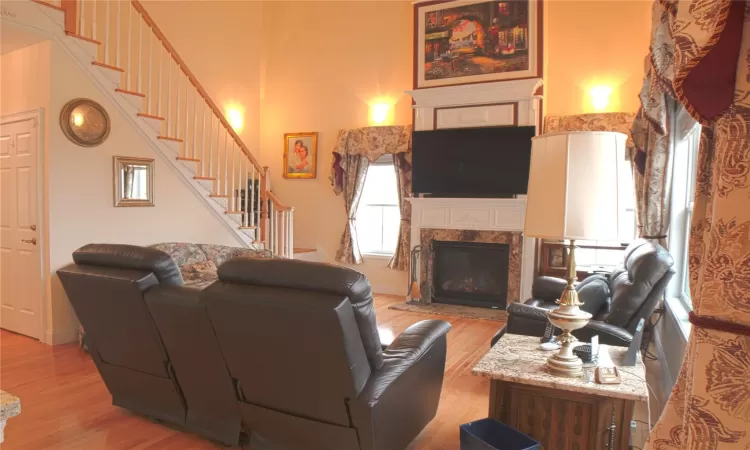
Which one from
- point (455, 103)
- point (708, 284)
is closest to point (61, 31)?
point (455, 103)

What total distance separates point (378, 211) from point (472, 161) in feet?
6.15

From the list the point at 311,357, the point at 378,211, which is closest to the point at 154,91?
the point at 378,211

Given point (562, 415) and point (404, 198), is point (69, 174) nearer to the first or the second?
point (404, 198)

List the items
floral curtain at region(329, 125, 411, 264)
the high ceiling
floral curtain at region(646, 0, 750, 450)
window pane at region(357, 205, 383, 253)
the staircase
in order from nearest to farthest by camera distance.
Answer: floral curtain at region(646, 0, 750, 450)
the high ceiling
the staircase
floral curtain at region(329, 125, 411, 264)
window pane at region(357, 205, 383, 253)

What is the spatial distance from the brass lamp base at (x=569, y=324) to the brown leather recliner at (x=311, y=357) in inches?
26.5

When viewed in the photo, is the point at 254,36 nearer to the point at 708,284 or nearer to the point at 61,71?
the point at 61,71

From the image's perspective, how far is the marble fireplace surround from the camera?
20.1 ft

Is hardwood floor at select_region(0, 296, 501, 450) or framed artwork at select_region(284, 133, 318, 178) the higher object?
framed artwork at select_region(284, 133, 318, 178)

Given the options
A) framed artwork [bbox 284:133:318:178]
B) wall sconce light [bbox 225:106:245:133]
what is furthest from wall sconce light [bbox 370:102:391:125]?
wall sconce light [bbox 225:106:245:133]

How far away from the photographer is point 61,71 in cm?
452

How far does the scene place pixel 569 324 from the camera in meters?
2.03

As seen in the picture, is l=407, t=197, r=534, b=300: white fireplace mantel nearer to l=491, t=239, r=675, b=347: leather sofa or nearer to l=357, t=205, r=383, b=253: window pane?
l=357, t=205, r=383, b=253: window pane

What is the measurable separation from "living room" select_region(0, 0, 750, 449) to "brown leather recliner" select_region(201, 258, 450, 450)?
15 mm

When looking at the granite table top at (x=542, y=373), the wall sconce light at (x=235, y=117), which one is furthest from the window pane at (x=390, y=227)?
the granite table top at (x=542, y=373)
